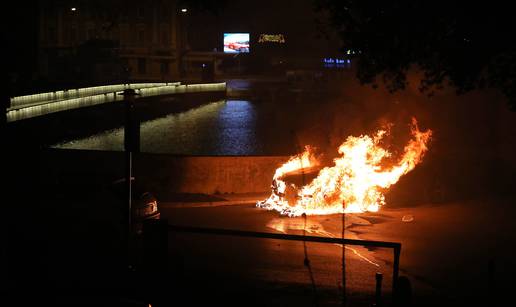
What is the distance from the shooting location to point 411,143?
23.2m

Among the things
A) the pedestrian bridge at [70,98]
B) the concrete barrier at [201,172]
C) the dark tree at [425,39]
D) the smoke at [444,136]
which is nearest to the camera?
the dark tree at [425,39]

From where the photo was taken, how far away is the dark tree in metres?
11.7

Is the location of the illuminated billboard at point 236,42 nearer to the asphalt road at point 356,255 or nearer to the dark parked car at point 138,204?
the asphalt road at point 356,255

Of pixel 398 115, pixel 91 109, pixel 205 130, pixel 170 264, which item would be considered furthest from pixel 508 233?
pixel 91 109

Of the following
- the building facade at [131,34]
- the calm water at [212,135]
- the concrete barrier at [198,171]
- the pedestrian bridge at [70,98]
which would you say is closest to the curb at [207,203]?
the concrete barrier at [198,171]

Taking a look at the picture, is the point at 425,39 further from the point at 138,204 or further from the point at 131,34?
the point at 131,34

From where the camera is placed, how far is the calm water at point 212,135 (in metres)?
33.4

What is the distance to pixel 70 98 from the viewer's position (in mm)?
46781

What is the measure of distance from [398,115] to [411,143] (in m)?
5.36

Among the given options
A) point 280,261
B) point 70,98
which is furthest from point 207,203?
point 70,98

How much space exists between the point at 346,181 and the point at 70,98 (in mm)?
30539

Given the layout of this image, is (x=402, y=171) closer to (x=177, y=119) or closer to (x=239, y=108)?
(x=177, y=119)

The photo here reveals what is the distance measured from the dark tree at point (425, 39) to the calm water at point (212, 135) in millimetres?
17031

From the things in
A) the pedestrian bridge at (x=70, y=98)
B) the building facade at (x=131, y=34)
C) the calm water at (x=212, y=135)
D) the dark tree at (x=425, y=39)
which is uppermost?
the building facade at (x=131, y=34)
